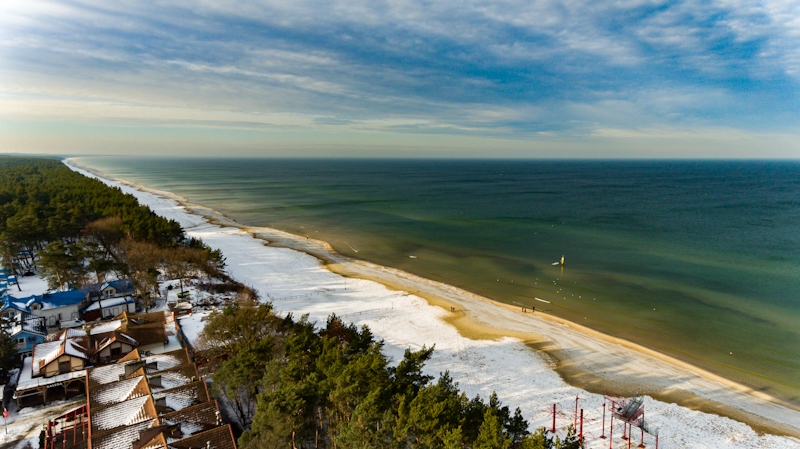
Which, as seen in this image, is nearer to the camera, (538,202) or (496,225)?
(496,225)

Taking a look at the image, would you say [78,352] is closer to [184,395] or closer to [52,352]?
[52,352]

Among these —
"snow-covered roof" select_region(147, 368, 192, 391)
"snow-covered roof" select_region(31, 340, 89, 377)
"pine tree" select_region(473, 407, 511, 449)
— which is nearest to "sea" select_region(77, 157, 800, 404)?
"pine tree" select_region(473, 407, 511, 449)

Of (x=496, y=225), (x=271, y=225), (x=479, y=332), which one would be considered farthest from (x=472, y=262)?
(x=271, y=225)

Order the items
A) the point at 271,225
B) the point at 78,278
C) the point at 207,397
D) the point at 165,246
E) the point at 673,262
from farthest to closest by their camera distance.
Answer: the point at 271,225 < the point at 673,262 < the point at 165,246 < the point at 78,278 < the point at 207,397

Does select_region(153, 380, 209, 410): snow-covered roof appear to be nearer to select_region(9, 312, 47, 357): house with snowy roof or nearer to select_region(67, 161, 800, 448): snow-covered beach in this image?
select_region(9, 312, 47, 357): house with snowy roof

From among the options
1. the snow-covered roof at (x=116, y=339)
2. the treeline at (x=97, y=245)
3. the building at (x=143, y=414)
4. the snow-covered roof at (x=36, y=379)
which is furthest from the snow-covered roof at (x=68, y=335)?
the treeline at (x=97, y=245)

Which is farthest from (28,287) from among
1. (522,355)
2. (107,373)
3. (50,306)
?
(522,355)

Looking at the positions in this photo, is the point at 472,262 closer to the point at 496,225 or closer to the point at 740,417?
the point at 496,225
